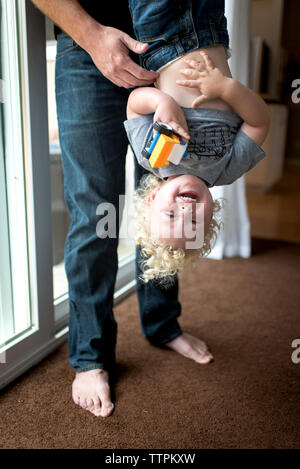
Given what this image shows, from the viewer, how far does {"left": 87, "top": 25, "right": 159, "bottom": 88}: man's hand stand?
729mm

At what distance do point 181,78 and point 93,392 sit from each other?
70 cm

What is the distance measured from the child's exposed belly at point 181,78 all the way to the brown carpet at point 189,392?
65 centimetres

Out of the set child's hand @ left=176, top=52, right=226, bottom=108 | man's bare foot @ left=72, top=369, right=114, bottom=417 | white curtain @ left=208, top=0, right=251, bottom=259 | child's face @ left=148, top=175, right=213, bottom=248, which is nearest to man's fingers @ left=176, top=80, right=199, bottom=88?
child's hand @ left=176, top=52, right=226, bottom=108

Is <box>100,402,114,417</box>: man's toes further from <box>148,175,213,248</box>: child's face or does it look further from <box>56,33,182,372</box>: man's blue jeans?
<box>148,175,213,248</box>: child's face

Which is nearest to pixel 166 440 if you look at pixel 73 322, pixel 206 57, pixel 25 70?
pixel 73 322

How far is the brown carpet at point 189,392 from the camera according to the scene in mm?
823

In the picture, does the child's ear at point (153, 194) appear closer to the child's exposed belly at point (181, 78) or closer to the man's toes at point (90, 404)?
the child's exposed belly at point (181, 78)

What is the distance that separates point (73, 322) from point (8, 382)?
0.71 ft

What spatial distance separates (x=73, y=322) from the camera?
38.2 inches

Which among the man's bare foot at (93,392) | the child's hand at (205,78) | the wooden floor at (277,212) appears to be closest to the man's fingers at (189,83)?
the child's hand at (205,78)

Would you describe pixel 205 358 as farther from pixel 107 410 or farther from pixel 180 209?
pixel 180 209

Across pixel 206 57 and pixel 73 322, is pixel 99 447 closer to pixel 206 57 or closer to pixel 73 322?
pixel 73 322

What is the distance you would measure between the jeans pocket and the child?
20 centimetres

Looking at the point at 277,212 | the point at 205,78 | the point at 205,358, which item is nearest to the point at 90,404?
Answer: the point at 205,358
